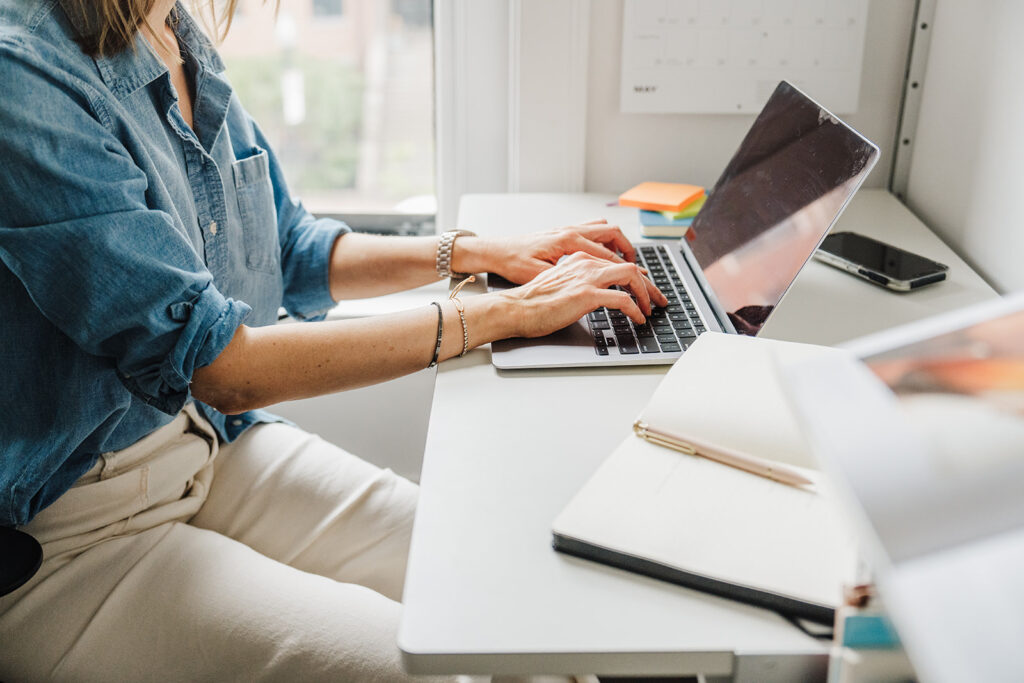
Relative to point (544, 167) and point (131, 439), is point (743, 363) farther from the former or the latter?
point (544, 167)

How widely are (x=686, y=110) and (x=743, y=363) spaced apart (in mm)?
772

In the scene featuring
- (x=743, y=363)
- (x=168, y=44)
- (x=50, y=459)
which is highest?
(x=168, y=44)

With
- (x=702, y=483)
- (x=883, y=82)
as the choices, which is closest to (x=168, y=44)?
(x=702, y=483)

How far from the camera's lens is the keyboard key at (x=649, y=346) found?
0.86 meters

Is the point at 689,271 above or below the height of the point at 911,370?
below

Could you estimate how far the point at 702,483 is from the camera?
0.62 metres

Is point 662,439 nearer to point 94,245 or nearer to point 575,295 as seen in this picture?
point 575,295

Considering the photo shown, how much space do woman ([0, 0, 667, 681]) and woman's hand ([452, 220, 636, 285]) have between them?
0.01 m

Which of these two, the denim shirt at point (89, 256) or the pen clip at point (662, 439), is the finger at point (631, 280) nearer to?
the pen clip at point (662, 439)

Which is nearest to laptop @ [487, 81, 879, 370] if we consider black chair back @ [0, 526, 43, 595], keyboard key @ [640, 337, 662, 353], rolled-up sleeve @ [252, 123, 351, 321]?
keyboard key @ [640, 337, 662, 353]

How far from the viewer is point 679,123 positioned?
145 cm

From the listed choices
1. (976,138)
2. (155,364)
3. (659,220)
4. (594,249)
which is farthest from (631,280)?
(976,138)

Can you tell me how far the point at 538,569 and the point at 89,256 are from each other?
44 cm

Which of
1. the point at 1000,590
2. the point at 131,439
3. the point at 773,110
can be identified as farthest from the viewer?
the point at 773,110
